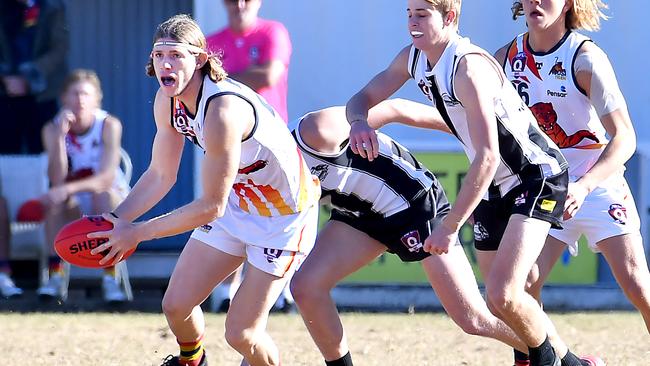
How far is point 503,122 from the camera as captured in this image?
4633 mm

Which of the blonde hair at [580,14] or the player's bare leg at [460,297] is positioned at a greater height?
the blonde hair at [580,14]

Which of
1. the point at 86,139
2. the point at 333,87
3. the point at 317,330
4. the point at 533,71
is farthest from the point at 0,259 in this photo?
the point at 533,71

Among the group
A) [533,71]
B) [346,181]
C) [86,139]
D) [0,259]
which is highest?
[533,71]

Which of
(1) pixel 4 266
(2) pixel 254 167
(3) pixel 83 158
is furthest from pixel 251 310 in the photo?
(1) pixel 4 266

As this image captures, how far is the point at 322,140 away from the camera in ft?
15.8

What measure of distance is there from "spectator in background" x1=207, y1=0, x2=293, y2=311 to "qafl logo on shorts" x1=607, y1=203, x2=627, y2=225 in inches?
106

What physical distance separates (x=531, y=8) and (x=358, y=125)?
0.91 m

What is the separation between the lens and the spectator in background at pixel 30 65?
834 centimetres

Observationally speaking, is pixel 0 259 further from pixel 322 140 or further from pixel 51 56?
pixel 322 140

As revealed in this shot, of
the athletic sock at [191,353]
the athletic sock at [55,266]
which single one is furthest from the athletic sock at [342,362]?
the athletic sock at [55,266]

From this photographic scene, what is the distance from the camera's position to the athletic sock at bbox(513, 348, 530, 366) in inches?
201

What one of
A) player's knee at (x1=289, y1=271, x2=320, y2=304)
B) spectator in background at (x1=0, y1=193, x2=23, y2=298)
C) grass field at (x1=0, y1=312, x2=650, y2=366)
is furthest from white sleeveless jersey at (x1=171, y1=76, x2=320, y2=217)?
spectator in background at (x1=0, y1=193, x2=23, y2=298)

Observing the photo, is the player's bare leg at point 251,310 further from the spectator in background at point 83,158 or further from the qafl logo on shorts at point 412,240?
the spectator in background at point 83,158

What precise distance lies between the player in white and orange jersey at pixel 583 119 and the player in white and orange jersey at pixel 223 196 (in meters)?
1.07
